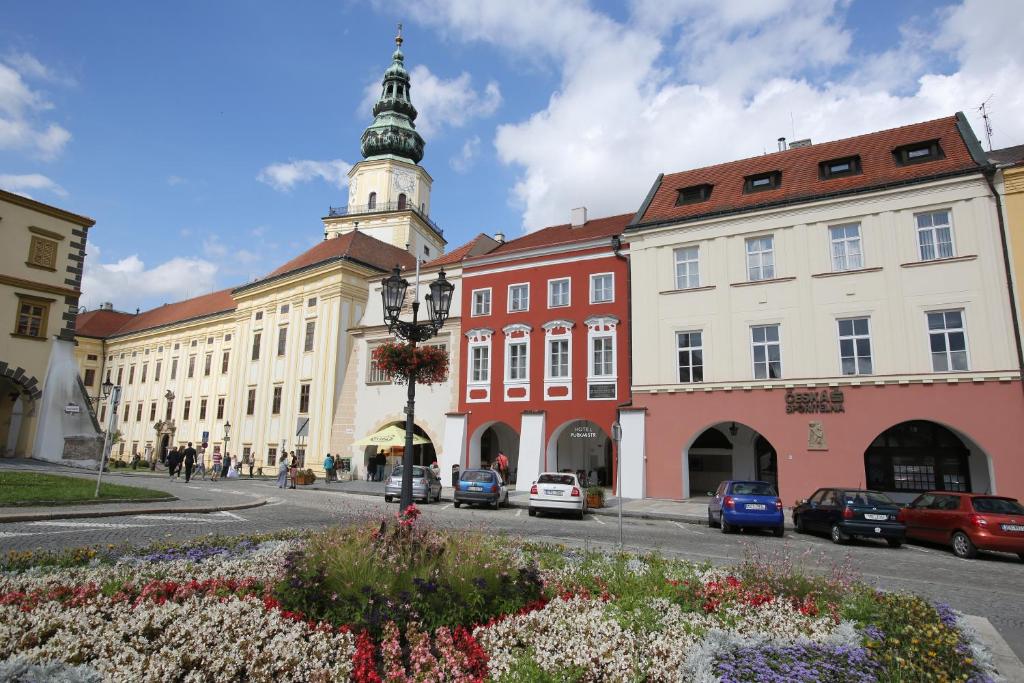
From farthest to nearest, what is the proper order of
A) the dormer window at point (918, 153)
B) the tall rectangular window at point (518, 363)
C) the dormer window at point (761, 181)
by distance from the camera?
1. the tall rectangular window at point (518, 363)
2. the dormer window at point (761, 181)
3. the dormer window at point (918, 153)

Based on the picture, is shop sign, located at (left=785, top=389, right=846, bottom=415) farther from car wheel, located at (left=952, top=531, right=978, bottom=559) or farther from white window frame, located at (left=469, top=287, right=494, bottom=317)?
white window frame, located at (left=469, top=287, right=494, bottom=317)

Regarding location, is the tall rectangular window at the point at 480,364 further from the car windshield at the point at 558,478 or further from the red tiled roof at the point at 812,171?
the car windshield at the point at 558,478

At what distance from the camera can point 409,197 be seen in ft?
184

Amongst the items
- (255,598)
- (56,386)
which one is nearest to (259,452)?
(56,386)

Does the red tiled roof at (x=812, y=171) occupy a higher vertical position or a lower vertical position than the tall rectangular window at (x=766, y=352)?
higher

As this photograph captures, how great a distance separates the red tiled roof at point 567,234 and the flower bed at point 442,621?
963 inches

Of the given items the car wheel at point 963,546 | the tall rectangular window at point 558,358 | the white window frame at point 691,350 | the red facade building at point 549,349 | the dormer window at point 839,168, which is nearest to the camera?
the car wheel at point 963,546

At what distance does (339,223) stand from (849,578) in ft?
180

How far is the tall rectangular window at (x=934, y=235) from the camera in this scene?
71.6 feet

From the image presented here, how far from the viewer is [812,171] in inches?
1003

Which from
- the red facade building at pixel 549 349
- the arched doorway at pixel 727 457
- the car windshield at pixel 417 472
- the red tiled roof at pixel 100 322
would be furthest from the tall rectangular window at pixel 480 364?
the red tiled roof at pixel 100 322

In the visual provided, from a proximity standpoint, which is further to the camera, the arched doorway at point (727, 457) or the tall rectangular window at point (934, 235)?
the arched doorway at point (727, 457)

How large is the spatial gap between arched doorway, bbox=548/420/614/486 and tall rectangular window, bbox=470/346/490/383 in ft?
16.1

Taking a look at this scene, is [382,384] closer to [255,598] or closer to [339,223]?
[339,223]
